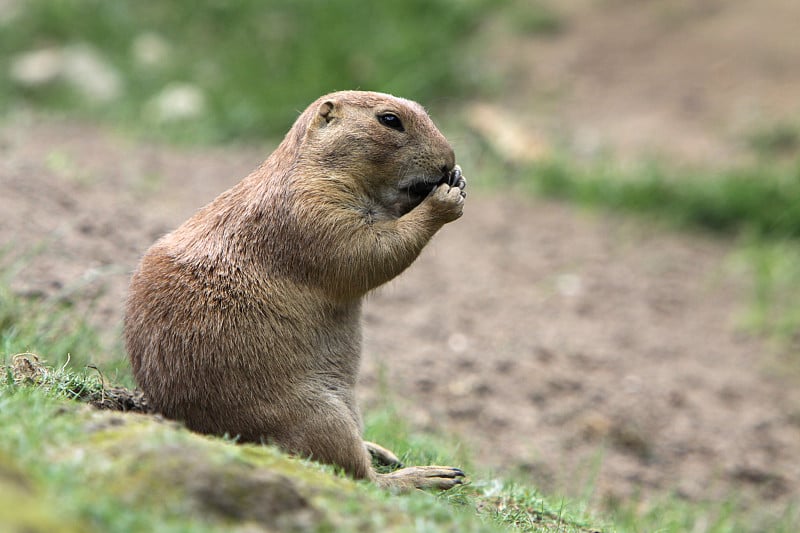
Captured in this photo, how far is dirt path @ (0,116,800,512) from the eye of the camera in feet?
21.9

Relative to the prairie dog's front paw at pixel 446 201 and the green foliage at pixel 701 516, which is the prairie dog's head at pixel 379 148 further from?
the green foliage at pixel 701 516

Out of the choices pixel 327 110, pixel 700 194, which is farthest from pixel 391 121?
pixel 700 194

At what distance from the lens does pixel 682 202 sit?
1034 cm

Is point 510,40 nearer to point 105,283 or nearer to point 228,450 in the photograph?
point 105,283

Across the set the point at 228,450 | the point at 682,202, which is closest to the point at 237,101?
the point at 682,202

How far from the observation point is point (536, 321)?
8383 mm

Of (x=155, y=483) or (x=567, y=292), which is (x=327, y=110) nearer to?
(x=155, y=483)

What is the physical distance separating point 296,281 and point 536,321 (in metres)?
4.64

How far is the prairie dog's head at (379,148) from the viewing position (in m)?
4.24

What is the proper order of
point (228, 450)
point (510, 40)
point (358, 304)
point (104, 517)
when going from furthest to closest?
1. point (510, 40)
2. point (358, 304)
3. point (228, 450)
4. point (104, 517)

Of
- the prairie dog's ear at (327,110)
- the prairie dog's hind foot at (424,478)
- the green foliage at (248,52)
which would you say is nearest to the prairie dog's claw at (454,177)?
the prairie dog's ear at (327,110)

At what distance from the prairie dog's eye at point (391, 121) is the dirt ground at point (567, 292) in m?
1.45

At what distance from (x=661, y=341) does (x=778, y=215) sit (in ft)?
8.00

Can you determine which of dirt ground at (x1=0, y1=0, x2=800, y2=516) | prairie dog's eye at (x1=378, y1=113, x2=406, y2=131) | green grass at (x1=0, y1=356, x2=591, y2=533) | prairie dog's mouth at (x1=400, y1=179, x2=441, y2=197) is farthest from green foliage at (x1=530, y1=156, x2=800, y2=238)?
green grass at (x1=0, y1=356, x2=591, y2=533)
